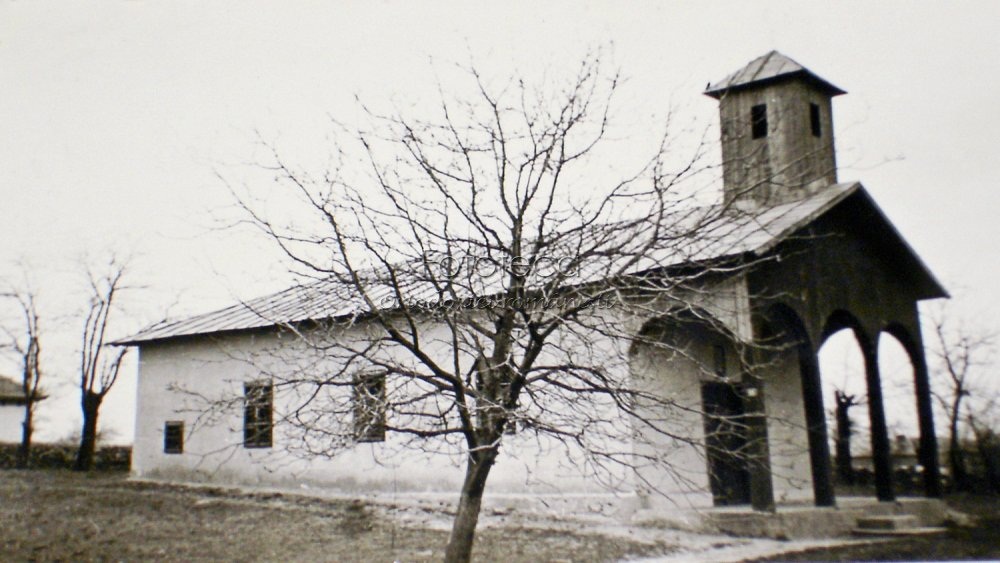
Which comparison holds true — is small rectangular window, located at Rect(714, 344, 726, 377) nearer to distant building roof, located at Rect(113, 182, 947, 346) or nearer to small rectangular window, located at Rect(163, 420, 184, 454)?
distant building roof, located at Rect(113, 182, 947, 346)

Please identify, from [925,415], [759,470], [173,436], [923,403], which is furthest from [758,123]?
[173,436]

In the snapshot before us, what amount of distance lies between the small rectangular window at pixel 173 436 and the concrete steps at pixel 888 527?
47.7 feet

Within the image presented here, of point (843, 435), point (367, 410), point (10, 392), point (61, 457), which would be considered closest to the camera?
point (367, 410)

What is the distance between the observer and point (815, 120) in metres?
16.8

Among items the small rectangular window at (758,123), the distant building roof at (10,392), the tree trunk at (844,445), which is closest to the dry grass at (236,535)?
the small rectangular window at (758,123)

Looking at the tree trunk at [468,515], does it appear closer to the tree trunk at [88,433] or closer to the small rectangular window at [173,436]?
the small rectangular window at [173,436]

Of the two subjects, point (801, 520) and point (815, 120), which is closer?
point (801, 520)

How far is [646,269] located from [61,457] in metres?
21.0

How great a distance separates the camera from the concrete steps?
1405cm

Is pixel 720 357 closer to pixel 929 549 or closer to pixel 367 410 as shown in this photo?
pixel 929 549

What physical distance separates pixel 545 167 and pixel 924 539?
9123mm

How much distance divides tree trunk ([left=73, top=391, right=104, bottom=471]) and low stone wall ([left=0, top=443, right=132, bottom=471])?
525mm

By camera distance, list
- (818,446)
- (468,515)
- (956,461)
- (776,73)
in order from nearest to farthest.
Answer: (468,515) → (818,446) → (776,73) → (956,461)

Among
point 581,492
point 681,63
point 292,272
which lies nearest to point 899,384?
point 581,492
